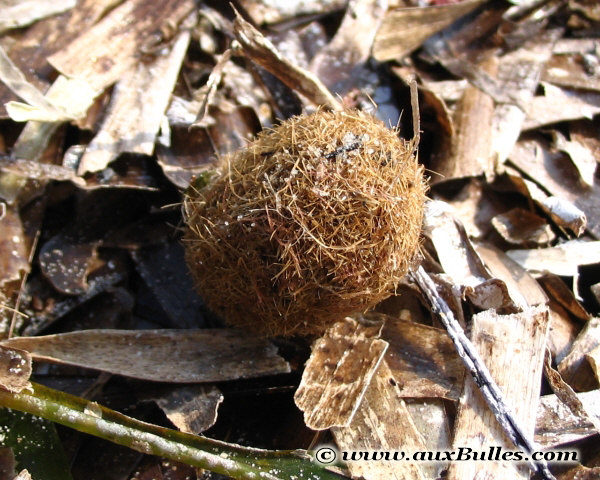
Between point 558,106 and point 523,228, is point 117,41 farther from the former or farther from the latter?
point 558,106

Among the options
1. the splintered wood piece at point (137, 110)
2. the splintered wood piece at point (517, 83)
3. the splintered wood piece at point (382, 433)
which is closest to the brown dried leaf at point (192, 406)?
the splintered wood piece at point (382, 433)

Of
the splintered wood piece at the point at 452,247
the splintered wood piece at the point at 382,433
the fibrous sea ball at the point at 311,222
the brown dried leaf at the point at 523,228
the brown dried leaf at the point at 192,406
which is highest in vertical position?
the fibrous sea ball at the point at 311,222

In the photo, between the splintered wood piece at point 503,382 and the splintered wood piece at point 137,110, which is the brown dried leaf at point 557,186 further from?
the splintered wood piece at point 137,110

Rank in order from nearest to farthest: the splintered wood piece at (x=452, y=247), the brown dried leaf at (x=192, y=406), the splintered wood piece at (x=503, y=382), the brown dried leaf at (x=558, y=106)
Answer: the splintered wood piece at (x=503, y=382), the brown dried leaf at (x=192, y=406), the splintered wood piece at (x=452, y=247), the brown dried leaf at (x=558, y=106)

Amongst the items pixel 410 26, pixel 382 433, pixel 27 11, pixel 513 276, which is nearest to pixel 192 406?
pixel 382 433

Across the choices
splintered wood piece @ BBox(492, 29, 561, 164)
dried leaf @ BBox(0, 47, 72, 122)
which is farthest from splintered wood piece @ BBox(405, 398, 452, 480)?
dried leaf @ BBox(0, 47, 72, 122)

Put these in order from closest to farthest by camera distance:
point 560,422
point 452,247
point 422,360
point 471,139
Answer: point 560,422
point 422,360
point 452,247
point 471,139

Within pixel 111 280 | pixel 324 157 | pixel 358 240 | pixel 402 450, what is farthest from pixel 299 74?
pixel 402 450

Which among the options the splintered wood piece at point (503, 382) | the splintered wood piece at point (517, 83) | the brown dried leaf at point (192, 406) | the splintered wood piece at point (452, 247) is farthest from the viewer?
the splintered wood piece at point (517, 83)
